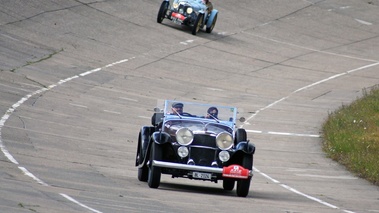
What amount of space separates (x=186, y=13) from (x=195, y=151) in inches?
949

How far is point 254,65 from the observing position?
3912cm

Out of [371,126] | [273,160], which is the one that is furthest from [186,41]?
[273,160]

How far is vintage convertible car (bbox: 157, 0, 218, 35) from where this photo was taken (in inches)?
1634

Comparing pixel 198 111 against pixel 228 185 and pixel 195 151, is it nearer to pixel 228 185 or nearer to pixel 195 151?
pixel 228 185

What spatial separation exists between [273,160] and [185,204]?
31.7 feet

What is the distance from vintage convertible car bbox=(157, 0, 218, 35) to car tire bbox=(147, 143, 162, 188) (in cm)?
2425

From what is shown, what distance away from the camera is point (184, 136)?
1781 cm

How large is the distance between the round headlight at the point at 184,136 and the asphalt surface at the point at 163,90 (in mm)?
871

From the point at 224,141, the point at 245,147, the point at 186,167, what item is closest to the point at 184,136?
the point at 224,141

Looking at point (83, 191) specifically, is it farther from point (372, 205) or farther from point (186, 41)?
point (186, 41)

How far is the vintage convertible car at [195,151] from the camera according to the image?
1725 centimetres

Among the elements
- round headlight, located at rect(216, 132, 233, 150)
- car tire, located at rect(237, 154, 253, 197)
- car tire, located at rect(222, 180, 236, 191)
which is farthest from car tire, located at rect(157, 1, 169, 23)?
car tire, located at rect(237, 154, 253, 197)

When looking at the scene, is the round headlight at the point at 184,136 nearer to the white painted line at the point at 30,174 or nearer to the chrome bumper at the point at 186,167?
the chrome bumper at the point at 186,167

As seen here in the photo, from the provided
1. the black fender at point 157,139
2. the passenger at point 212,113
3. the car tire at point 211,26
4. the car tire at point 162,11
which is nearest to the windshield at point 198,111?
the passenger at point 212,113
